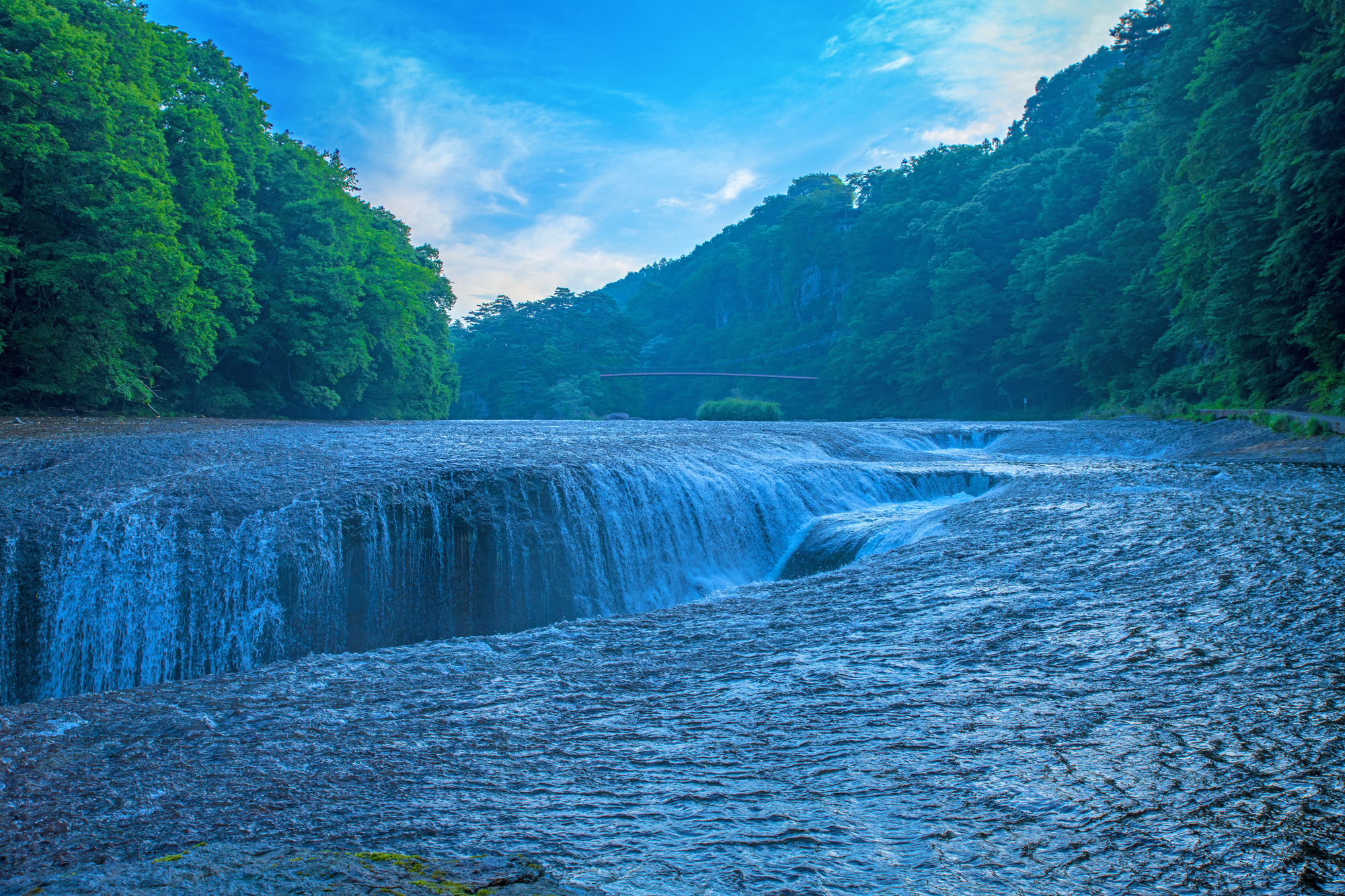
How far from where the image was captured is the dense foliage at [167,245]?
15.8 meters

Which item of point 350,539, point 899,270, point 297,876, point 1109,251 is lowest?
Answer: point 297,876

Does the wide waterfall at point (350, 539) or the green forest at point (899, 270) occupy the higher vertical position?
the green forest at point (899, 270)

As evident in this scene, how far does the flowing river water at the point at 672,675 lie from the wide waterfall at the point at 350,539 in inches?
1.5

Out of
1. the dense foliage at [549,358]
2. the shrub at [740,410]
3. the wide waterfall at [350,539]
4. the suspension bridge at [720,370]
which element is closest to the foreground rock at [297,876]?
the wide waterfall at [350,539]

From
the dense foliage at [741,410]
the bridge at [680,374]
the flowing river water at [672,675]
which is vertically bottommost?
the flowing river water at [672,675]

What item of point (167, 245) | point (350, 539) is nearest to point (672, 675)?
point (350, 539)

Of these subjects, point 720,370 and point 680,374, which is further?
point 720,370

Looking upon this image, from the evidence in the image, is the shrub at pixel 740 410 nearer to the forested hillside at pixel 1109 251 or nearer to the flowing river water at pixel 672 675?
the forested hillside at pixel 1109 251

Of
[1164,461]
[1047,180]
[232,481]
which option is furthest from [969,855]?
[1047,180]

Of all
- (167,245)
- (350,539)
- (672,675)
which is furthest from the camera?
(167,245)

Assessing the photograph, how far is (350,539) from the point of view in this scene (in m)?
7.91

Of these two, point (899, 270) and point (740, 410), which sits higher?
point (899, 270)

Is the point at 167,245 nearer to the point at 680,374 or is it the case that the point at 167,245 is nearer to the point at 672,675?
the point at 672,675

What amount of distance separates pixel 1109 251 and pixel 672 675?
115 feet
